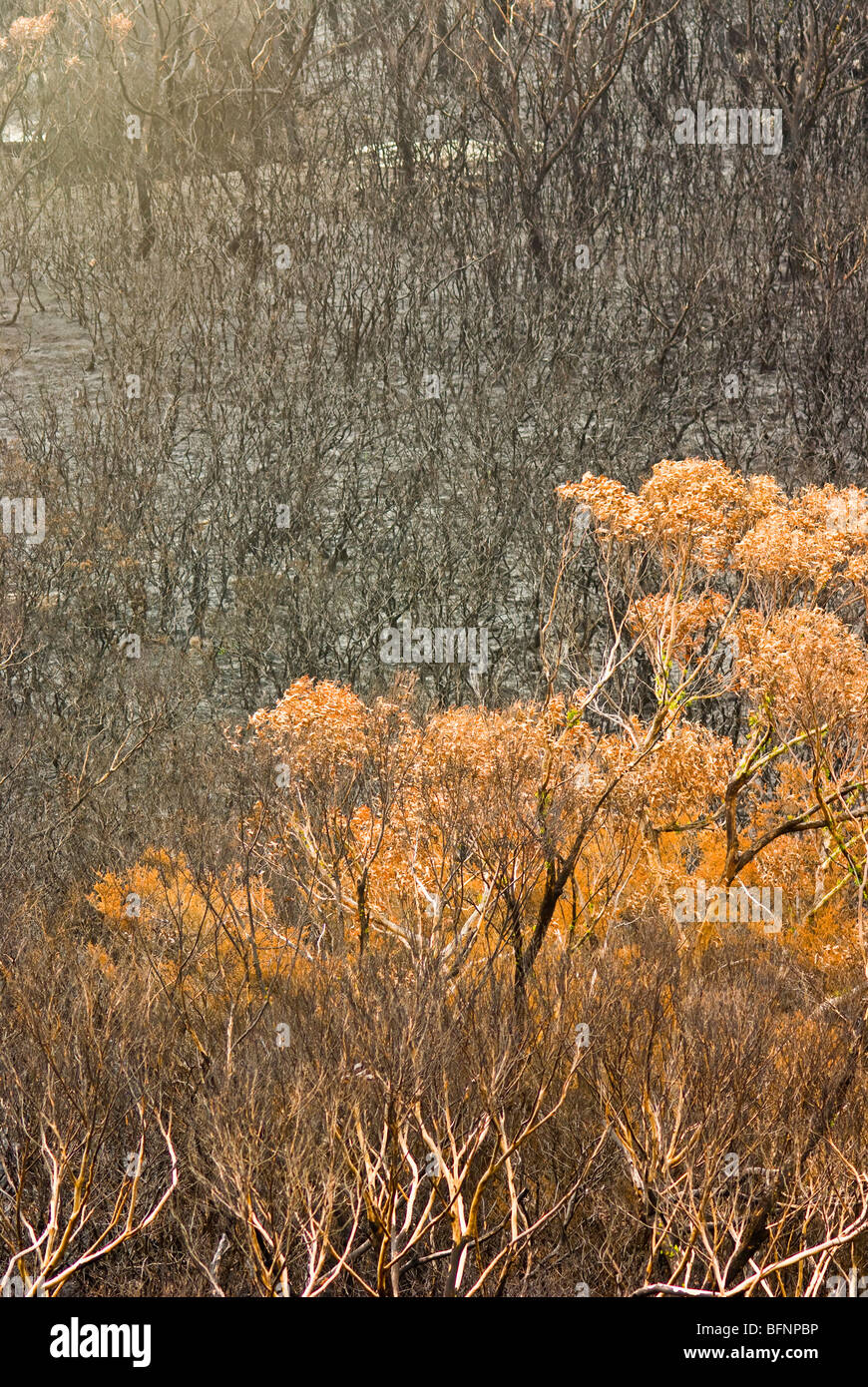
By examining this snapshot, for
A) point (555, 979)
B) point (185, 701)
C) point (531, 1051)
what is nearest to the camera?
point (531, 1051)

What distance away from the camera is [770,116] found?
4088 centimetres

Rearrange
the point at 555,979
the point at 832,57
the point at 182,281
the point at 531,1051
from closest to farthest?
the point at 531,1051 < the point at 555,979 < the point at 182,281 < the point at 832,57

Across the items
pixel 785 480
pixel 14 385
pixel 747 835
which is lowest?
pixel 747 835

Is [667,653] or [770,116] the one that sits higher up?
[770,116]

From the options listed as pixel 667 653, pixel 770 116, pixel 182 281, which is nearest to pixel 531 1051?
pixel 667 653

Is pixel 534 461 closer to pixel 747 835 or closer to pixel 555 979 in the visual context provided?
pixel 747 835

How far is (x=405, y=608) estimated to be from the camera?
34375 mm

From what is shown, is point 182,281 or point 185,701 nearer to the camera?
point 185,701

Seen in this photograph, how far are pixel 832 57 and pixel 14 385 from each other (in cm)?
2533

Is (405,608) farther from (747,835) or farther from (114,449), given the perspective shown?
(747,835)

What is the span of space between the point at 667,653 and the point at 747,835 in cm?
698
